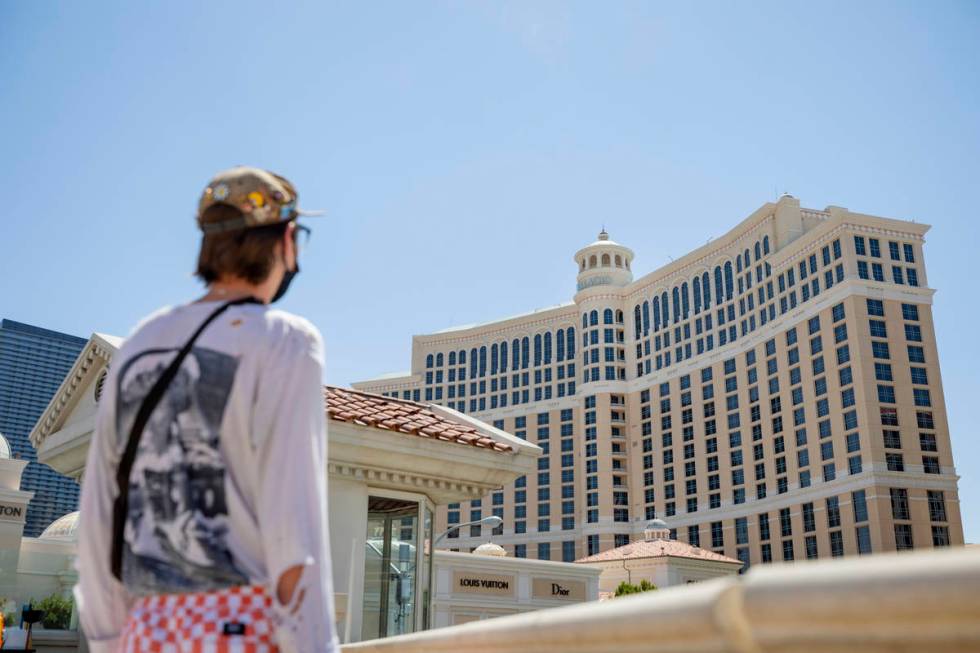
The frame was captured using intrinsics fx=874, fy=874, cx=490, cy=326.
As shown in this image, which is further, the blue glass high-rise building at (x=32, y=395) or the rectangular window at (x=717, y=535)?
the blue glass high-rise building at (x=32, y=395)

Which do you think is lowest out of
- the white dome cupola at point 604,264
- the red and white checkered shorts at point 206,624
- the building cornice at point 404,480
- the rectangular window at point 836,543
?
the red and white checkered shorts at point 206,624

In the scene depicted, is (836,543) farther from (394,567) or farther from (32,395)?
(32,395)

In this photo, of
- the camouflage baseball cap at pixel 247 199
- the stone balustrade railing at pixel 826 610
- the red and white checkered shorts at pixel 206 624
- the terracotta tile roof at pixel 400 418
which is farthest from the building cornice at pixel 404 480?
the stone balustrade railing at pixel 826 610

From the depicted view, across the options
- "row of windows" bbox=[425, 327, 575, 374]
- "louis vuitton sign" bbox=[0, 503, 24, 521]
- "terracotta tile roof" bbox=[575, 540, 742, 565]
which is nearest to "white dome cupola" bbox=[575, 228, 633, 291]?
"row of windows" bbox=[425, 327, 575, 374]

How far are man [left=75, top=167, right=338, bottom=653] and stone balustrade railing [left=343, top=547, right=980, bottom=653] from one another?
0.78 m

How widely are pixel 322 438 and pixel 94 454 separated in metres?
0.64

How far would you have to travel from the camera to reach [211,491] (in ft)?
7.03

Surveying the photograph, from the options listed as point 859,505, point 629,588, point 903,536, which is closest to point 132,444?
point 629,588

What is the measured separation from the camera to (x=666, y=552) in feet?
154

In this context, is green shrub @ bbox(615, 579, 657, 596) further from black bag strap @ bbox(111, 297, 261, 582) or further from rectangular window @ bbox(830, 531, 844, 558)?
black bag strap @ bbox(111, 297, 261, 582)

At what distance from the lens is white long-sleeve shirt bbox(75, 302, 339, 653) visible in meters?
2.05

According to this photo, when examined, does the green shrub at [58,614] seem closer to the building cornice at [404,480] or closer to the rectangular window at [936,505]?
the building cornice at [404,480]

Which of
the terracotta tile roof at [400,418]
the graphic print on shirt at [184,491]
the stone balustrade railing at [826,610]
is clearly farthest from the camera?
the terracotta tile roof at [400,418]

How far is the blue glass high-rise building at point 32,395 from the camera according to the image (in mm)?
168500
